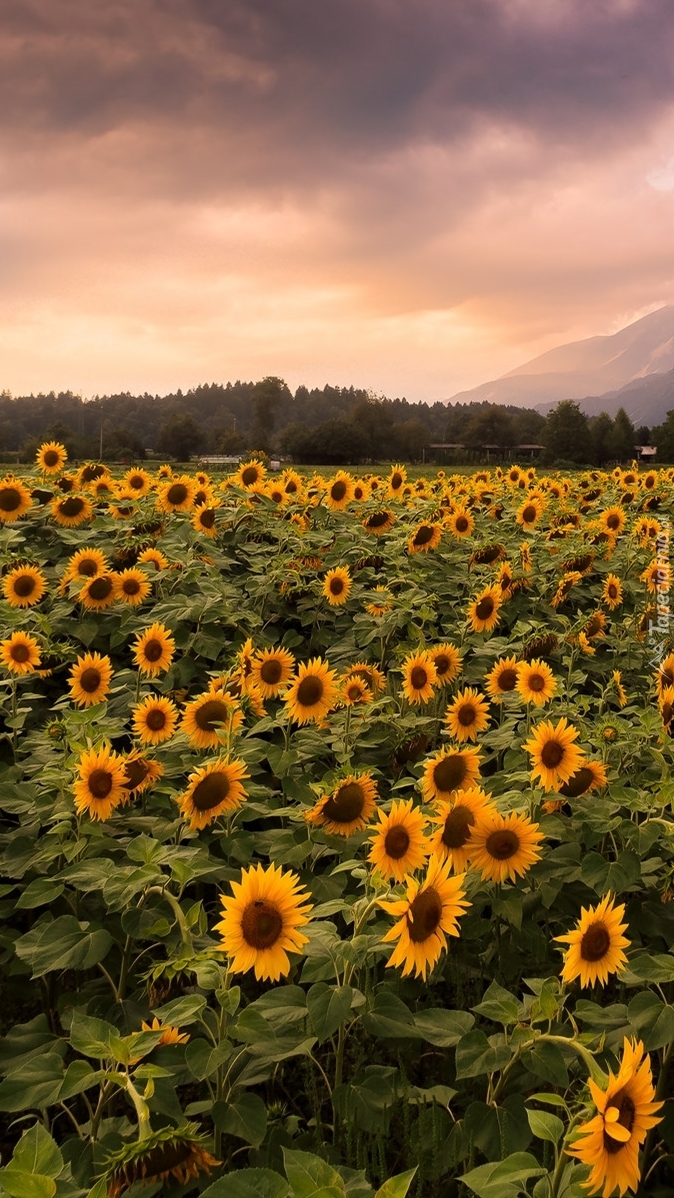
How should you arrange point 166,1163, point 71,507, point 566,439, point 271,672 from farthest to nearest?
point 566,439 → point 71,507 → point 271,672 → point 166,1163

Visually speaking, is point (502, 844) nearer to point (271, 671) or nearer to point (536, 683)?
point (536, 683)

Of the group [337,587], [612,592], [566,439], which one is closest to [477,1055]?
[337,587]

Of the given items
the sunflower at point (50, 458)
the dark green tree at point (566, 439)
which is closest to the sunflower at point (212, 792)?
the sunflower at point (50, 458)

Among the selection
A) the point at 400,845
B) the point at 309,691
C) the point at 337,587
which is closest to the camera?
the point at 400,845

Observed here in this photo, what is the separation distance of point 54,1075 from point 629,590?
5.55 m

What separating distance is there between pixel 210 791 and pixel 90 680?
4.84ft

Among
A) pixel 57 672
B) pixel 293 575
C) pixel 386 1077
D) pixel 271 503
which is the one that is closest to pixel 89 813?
pixel 386 1077

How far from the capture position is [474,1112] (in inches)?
76.5

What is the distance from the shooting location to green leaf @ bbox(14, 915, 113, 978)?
7.64 feet

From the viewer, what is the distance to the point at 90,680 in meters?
3.92

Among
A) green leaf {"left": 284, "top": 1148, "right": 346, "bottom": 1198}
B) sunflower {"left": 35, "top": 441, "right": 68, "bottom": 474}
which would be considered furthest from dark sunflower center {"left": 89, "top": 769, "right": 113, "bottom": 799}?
sunflower {"left": 35, "top": 441, "right": 68, "bottom": 474}

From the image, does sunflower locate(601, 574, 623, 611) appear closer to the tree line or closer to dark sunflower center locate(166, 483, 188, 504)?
dark sunflower center locate(166, 483, 188, 504)

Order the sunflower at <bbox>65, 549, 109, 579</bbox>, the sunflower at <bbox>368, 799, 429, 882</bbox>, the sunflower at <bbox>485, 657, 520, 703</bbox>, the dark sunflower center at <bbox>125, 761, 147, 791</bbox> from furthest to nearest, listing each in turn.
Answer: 1. the sunflower at <bbox>65, 549, 109, 579</bbox>
2. the sunflower at <bbox>485, 657, 520, 703</bbox>
3. the dark sunflower center at <bbox>125, 761, 147, 791</bbox>
4. the sunflower at <bbox>368, 799, 429, 882</bbox>

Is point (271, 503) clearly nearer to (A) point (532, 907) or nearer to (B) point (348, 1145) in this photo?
(A) point (532, 907)
